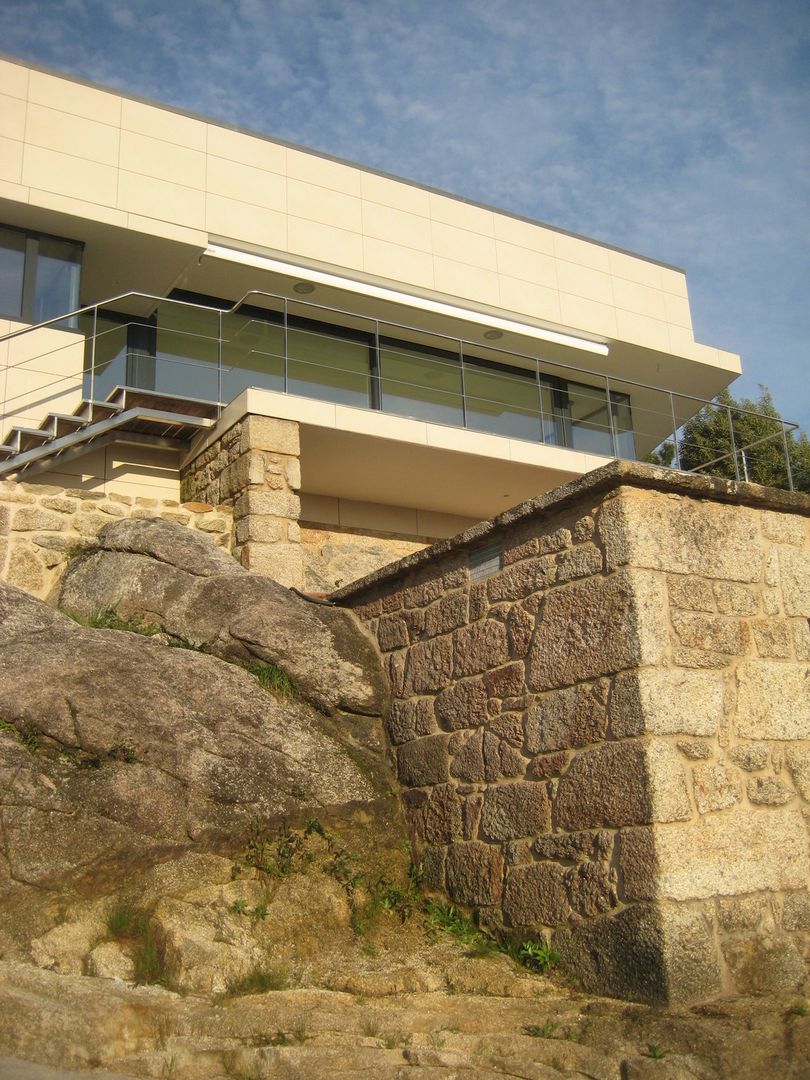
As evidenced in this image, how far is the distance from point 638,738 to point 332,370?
25.3 feet

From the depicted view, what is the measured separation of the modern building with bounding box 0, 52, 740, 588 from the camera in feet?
33.4

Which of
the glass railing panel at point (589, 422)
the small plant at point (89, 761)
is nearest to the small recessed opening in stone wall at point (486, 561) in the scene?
the small plant at point (89, 761)

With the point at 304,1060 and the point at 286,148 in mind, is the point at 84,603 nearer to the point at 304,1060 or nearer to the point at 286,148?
the point at 304,1060

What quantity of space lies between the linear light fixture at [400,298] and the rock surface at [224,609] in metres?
3.90

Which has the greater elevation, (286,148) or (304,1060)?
(286,148)

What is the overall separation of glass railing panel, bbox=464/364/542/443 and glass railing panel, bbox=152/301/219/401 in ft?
9.26

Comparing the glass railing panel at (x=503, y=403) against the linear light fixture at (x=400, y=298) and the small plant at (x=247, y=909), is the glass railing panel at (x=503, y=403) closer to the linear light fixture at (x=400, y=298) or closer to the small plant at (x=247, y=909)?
the linear light fixture at (x=400, y=298)

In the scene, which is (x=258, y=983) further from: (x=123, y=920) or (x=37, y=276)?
(x=37, y=276)

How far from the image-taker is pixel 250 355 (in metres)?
11.0

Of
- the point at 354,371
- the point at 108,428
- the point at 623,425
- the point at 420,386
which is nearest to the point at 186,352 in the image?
the point at 108,428

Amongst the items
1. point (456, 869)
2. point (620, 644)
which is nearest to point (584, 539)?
point (620, 644)

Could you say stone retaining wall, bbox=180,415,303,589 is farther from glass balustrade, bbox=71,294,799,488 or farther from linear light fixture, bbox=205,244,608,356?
linear light fixture, bbox=205,244,608,356

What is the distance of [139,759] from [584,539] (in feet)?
7.75

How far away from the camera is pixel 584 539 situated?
16.4ft
